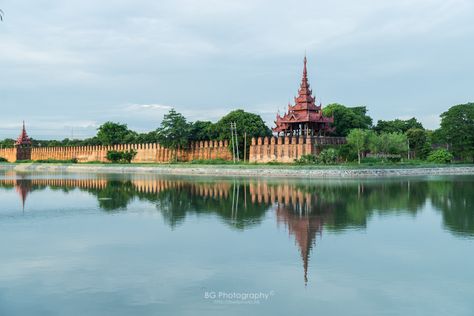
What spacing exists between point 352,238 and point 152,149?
6521 cm

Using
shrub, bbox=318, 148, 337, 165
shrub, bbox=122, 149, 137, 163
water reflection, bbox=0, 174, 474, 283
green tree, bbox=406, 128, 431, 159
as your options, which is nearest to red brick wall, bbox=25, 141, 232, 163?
shrub, bbox=122, 149, 137, 163

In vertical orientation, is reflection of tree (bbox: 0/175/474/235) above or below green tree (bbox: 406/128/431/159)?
below

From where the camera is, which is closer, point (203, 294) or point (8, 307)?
point (8, 307)

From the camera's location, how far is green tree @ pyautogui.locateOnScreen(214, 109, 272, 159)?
6988 centimetres

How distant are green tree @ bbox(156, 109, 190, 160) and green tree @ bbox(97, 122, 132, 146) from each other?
3060 centimetres

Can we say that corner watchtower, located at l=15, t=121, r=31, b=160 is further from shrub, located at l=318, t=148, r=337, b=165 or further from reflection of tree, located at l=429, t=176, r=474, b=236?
reflection of tree, located at l=429, t=176, r=474, b=236

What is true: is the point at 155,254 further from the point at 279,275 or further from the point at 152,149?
the point at 152,149

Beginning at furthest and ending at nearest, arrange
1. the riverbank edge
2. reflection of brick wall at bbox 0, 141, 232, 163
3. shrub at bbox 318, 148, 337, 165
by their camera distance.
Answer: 1. reflection of brick wall at bbox 0, 141, 232, 163
2. shrub at bbox 318, 148, 337, 165
3. the riverbank edge

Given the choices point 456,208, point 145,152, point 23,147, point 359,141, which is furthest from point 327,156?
point 23,147

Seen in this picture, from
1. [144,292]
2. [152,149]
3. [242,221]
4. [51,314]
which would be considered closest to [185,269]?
[144,292]

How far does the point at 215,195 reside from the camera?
1096 inches

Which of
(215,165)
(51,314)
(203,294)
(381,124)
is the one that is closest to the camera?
(51,314)

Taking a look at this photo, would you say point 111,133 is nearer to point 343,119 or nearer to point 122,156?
point 122,156

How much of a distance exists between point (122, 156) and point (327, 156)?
38.8 meters
